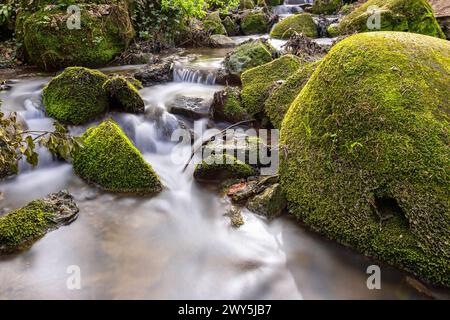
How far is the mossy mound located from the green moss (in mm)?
5945

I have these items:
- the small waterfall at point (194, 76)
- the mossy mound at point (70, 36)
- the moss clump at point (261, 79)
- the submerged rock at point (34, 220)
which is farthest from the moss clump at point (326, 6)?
the submerged rock at point (34, 220)

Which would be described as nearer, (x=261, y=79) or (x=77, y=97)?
(x=77, y=97)

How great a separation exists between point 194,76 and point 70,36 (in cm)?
341

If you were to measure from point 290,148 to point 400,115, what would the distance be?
1295 mm

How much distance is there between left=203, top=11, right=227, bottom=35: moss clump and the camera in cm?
1316

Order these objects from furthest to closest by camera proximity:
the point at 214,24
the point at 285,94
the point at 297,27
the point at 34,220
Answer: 1. the point at 214,24
2. the point at 297,27
3. the point at 285,94
4. the point at 34,220

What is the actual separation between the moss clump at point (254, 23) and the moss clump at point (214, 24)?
1323mm

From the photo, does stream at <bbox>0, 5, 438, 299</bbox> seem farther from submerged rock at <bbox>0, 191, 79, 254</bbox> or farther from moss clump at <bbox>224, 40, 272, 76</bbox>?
moss clump at <bbox>224, 40, 272, 76</bbox>

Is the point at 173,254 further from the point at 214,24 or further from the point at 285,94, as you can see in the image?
the point at 214,24

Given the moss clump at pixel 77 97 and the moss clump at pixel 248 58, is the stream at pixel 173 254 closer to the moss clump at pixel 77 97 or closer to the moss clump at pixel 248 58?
the moss clump at pixel 77 97

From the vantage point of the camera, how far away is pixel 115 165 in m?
4.59

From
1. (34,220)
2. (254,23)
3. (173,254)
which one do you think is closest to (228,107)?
(173,254)

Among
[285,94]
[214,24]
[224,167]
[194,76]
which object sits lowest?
[224,167]

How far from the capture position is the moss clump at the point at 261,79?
19.8 feet
